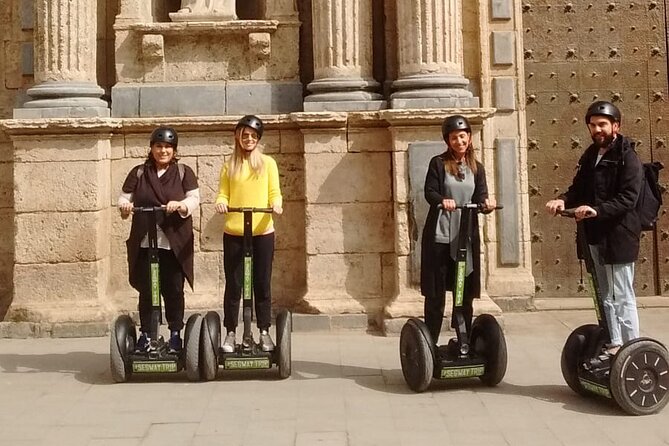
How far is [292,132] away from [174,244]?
2.37 metres

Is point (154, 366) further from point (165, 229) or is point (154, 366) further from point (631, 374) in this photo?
point (631, 374)

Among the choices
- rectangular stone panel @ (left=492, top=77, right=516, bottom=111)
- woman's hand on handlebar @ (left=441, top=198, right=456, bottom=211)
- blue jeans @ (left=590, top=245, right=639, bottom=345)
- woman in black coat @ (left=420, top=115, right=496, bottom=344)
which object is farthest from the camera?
rectangular stone panel @ (left=492, top=77, right=516, bottom=111)

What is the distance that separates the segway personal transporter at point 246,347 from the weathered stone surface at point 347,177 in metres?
1.89

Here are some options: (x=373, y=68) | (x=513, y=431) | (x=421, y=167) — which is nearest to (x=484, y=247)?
(x=421, y=167)

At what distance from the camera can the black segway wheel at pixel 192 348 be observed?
5.50 m

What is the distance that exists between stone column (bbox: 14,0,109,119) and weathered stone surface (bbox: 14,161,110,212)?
505 mm

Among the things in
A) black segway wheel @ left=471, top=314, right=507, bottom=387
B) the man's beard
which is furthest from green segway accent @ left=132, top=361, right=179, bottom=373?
the man's beard

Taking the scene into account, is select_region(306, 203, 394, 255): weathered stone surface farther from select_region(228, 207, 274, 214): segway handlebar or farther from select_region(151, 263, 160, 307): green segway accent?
select_region(151, 263, 160, 307): green segway accent

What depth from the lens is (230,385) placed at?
5504 millimetres

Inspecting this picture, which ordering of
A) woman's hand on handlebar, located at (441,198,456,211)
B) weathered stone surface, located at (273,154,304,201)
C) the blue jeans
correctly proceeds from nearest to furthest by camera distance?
the blue jeans
woman's hand on handlebar, located at (441,198,456,211)
weathered stone surface, located at (273,154,304,201)

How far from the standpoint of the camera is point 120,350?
551 centimetres

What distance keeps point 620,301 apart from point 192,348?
110 inches

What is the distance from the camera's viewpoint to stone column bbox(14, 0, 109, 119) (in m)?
7.45

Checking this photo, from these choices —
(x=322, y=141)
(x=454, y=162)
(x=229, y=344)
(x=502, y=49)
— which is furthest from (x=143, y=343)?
(x=502, y=49)
